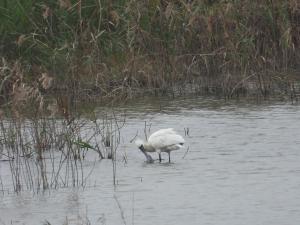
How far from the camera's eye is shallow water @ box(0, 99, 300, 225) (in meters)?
8.56

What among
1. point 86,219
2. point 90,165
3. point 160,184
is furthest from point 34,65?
point 86,219

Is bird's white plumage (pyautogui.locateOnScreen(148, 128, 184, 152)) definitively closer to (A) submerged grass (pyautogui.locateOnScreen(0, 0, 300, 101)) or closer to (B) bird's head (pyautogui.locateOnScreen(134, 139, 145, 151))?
(B) bird's head (pyautogui.locateOnScreen(134, 139, 145, 151))

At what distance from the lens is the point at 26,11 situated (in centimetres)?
1539

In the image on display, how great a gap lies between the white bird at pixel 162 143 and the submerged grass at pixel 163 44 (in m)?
3.34

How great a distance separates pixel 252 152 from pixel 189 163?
32.1 inches

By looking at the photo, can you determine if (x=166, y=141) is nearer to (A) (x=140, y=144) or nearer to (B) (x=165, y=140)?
(B) (x=165, y=140)

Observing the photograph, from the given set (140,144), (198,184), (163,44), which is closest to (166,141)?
(140,144)

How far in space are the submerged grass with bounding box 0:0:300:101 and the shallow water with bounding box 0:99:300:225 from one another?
1545mm

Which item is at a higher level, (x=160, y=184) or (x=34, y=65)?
Result: (x=34, y=65)

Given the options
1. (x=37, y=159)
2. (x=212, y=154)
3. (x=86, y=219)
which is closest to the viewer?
(x=86, y=219)

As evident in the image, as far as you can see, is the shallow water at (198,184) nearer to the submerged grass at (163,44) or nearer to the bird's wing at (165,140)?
the bird's wing at (165,140)

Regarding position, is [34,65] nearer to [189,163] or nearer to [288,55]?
[288,55]

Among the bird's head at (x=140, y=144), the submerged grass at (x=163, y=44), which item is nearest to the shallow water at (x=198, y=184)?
the bird's head at (x=140, y=144)

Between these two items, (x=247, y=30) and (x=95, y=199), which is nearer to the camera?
(x=95, y=199)
